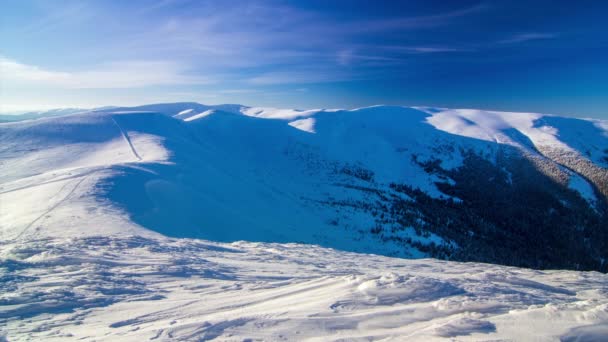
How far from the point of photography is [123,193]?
14.7 metres

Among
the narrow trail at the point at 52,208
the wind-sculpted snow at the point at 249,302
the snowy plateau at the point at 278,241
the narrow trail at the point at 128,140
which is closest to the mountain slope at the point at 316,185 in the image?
the narrow trail at the point at 52,208

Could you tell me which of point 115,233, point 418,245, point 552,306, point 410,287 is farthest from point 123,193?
point 418,245

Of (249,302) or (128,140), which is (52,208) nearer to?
(249,302)

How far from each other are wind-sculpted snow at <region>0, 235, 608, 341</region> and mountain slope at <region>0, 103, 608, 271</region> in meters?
4.21

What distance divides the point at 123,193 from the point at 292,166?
85.0ft

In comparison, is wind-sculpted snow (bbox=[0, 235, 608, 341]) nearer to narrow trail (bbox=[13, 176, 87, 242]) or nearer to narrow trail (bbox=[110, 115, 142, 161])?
narrow trail (bbox=[13, 176, 87, 242])

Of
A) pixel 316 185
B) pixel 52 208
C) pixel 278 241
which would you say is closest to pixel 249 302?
pixel 278 241

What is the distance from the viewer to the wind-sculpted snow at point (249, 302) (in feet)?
12.0

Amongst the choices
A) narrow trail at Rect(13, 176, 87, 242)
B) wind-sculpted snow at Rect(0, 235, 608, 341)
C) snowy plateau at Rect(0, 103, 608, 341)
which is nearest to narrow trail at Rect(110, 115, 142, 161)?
snowy plateau at Rect(0, 103, 608, 341)

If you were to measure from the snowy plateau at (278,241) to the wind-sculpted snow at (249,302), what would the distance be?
35 mm

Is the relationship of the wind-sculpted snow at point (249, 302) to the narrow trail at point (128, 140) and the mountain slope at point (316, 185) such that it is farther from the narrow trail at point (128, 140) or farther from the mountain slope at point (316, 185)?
the narrow trail at point (128, 140)

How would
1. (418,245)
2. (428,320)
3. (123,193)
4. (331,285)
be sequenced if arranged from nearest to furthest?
(428,320)
(331,285)
(123,193)
(418,245)

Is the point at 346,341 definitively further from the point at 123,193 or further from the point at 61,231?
the point at 123,193

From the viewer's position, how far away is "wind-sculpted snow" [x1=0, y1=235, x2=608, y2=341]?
3.66m
